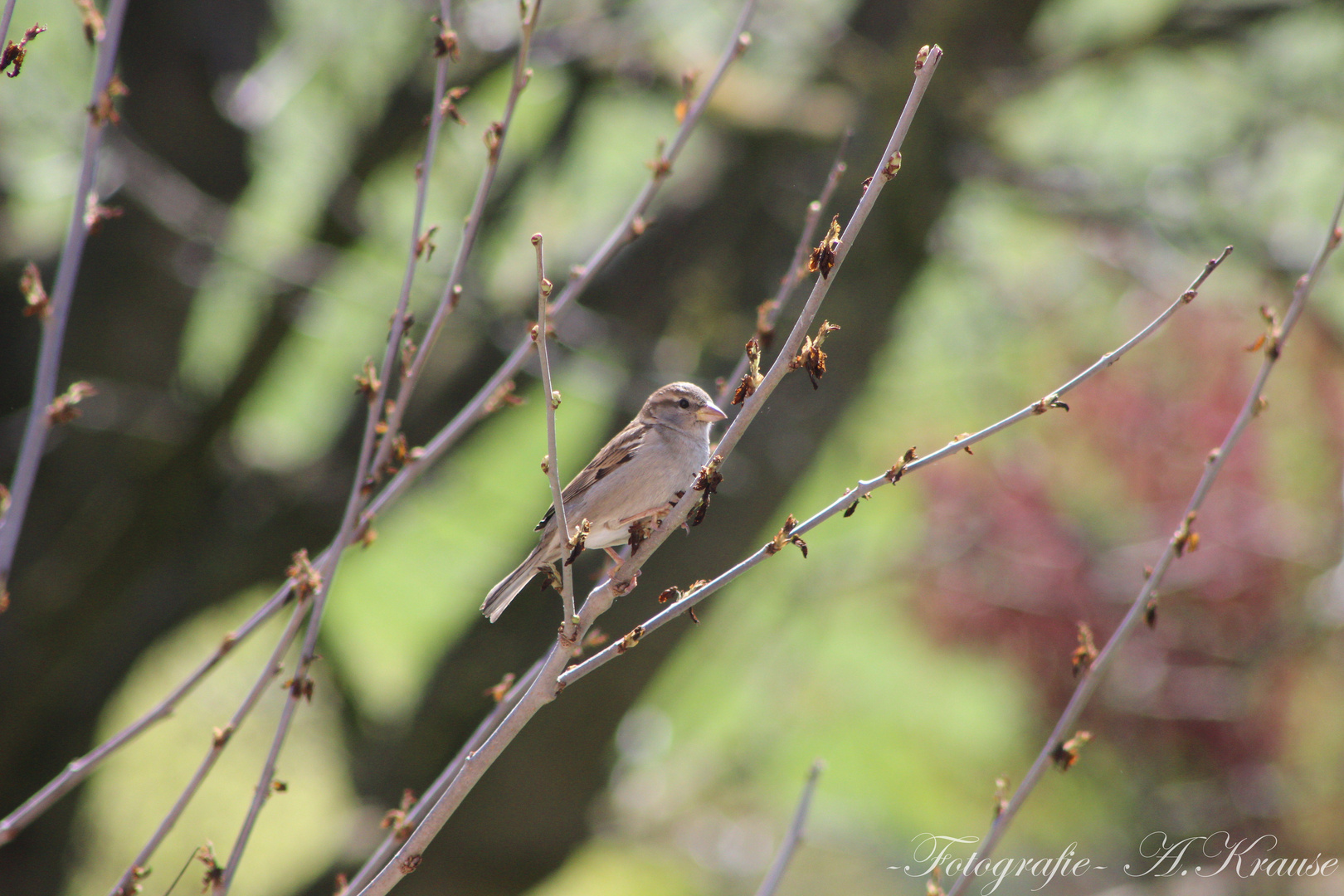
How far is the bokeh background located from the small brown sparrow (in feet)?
4.13

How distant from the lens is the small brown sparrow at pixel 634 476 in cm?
357

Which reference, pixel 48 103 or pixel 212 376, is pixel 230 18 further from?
pixel 212 376

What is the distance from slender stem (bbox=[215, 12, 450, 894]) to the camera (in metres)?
2.22

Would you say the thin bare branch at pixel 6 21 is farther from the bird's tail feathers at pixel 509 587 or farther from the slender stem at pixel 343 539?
the bird's tail feathers at pixel 509 587

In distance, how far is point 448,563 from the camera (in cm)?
752

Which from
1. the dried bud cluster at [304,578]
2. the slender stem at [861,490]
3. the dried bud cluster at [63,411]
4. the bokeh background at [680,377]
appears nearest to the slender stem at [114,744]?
the dried bud cluster at [304,578]

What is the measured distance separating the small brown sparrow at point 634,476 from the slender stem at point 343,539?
0.91 m

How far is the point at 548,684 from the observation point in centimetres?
209

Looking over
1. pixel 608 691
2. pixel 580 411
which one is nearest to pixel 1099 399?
pixel 580 411

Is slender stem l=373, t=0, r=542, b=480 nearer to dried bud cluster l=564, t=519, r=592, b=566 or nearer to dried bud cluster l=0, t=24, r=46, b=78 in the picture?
dried bud cluster l=564, t=519, r=592, b=566

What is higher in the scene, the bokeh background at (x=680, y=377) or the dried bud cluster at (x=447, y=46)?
the bokeh background at (x=680, y=377)

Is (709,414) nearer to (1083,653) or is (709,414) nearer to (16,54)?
(1083,653)

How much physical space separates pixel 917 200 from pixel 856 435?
7.68 ft

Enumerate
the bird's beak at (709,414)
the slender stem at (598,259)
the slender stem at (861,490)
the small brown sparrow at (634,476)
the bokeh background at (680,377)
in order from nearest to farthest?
the slender stem at (861,490) → the slender stem at (598,259) → the small brown sparrow at (634,476) → the bird's beak at (709,414) → the bokeh background at (680,377)
